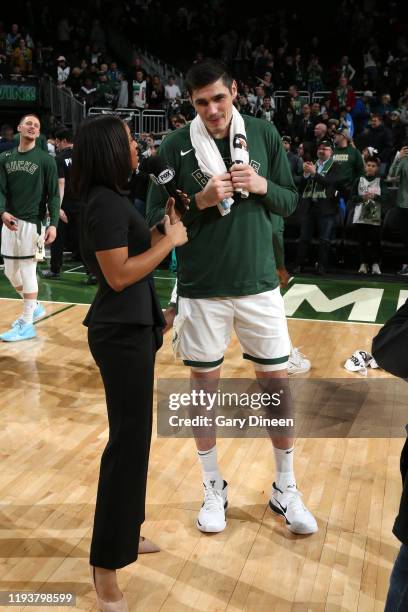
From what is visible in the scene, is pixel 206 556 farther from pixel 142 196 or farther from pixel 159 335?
pixel 142 196

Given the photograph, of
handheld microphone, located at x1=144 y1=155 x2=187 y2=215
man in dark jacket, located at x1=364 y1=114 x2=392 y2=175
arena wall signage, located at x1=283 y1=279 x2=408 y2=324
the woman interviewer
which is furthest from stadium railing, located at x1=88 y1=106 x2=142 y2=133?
the woman interviewer

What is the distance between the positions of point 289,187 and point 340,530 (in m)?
1.56

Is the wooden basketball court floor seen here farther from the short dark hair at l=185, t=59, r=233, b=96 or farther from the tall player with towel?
the short dark hair at l=185, t=59, r=233, b=96

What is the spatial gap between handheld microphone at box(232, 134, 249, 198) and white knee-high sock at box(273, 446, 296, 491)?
1.20m

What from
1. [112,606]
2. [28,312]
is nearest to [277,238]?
[112,606]

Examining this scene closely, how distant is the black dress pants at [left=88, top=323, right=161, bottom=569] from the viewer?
7.91 feet

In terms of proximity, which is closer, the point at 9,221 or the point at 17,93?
the point at 9,221

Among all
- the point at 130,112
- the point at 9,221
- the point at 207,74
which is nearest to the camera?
the point at 207,74

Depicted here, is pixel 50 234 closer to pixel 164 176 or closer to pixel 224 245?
pixel 224 245

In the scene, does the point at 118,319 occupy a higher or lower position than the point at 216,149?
lower

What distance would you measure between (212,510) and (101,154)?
A: 1.73m

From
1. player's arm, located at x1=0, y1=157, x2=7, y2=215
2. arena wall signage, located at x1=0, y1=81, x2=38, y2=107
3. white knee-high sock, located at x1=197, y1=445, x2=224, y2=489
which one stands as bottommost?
white knee-high sock, located at x1=197, y1=445, x2=224, y2=489

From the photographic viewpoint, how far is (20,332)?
20.9ft

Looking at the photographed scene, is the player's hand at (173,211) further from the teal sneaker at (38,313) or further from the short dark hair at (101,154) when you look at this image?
the teal sneaker at (38,313)
